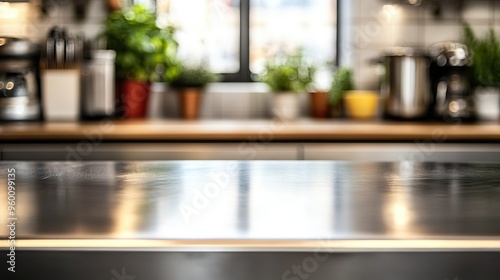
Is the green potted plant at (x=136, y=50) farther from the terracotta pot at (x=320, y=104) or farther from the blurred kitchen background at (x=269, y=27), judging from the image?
the terracotta pot at (x=320, y=104)

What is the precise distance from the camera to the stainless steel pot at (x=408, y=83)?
2.62 metres

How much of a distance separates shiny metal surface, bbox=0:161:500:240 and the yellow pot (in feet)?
5.47

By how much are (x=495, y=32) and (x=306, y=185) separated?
2.35 metres

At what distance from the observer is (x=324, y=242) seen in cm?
64

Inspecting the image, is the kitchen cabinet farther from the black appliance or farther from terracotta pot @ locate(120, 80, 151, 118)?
terracotta pot @ locate(120, 80, 151, 118)

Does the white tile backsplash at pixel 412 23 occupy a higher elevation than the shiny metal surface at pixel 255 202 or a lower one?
higher

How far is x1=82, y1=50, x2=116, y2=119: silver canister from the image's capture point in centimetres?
263

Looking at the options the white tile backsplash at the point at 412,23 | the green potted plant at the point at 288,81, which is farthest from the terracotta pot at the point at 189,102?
the white tile backsplash at the point at 412,23

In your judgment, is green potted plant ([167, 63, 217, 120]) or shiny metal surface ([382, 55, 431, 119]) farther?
green potted plant ([167, 63, 217, 120])

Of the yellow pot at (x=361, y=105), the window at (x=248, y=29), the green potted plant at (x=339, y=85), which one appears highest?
the window at (x=248, y=29)

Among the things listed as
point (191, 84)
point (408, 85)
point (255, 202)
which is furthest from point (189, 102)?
point (255, 202)

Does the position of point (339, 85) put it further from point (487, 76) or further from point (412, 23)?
point (487, 76)

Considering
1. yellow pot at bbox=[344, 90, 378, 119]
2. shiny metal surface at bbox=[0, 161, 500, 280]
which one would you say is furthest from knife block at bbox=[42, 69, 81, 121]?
shiny metal surface at bbox=[0, 161, 500, 280]

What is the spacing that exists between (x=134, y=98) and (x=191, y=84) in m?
0.26
